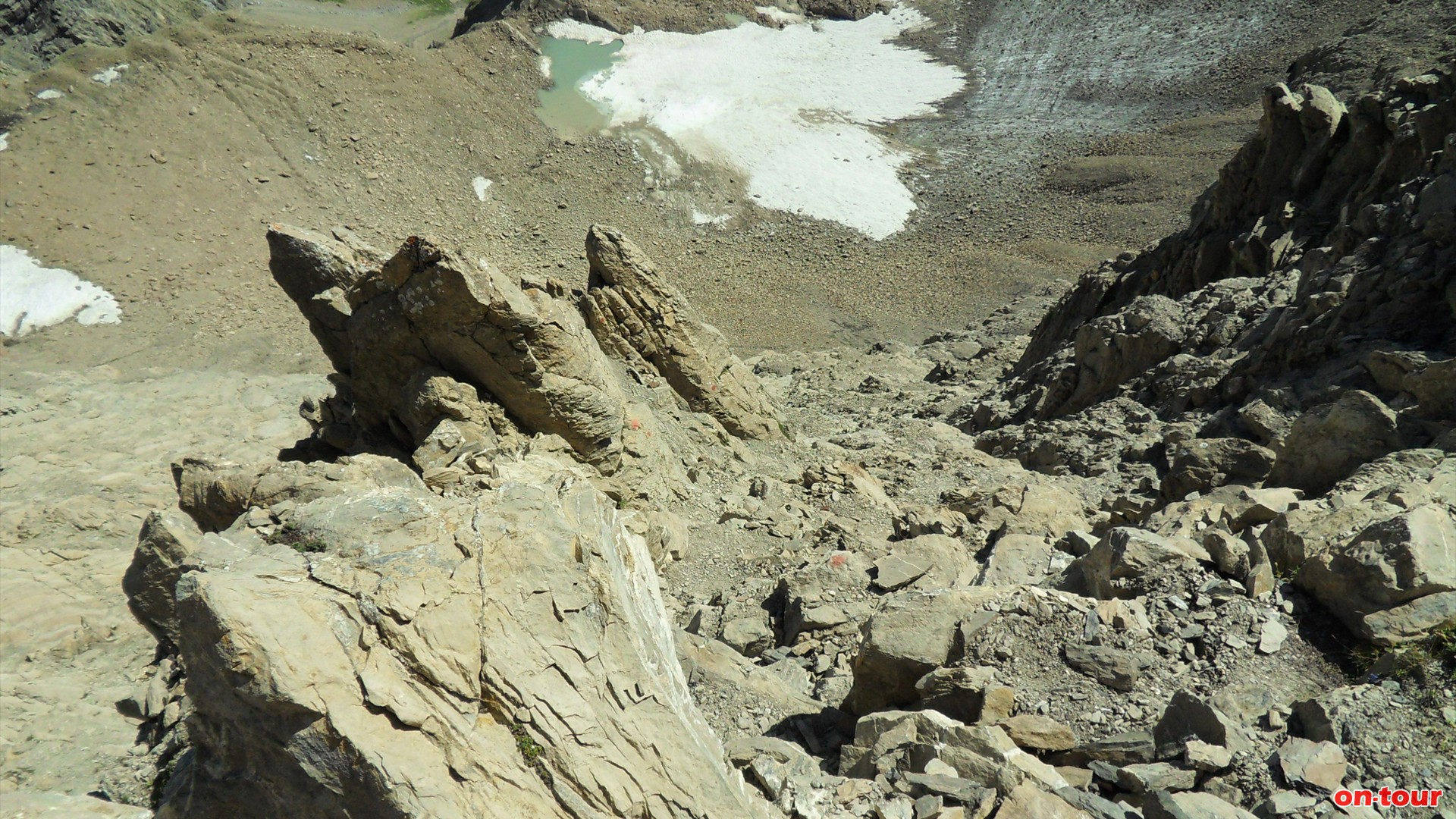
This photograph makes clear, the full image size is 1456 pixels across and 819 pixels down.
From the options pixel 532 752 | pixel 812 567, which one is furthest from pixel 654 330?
pixel 532 752

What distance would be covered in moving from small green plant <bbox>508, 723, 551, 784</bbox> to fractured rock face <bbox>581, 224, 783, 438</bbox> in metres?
11.4

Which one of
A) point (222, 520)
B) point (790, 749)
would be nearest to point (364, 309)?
point (222, 520)

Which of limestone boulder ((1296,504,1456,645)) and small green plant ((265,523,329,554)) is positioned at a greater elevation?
limestone boulder ((1296,504,1456,645))

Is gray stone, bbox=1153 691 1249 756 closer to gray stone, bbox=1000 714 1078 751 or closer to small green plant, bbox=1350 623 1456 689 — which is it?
gray stone, bbox=1000 714 1078 751

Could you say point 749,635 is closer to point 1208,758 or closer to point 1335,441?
point 1208,758

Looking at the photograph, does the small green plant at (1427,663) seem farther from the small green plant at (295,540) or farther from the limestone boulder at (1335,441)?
the small green plant at (295,540)

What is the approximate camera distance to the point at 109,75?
32.8m

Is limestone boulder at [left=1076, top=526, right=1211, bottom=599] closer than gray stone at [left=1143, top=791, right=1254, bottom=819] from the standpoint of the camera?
No

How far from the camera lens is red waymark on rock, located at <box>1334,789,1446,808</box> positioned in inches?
202

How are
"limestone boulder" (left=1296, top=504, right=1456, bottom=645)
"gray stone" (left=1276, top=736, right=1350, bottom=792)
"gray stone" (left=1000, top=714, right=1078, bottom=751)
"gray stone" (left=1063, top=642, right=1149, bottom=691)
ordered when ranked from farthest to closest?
"gray stone" (left=1063, top=642, right=1149, bottom=691)
"limestone boulder" (left=1296, top=504, right=1456, bottom=645)
"gray stone" (left=1000, top=714, right=1078, bottom=751)
"gray stone" (left=1276, top=736, right=1350, bottom=792)

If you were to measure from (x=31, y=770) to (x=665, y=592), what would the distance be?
6.98 meters

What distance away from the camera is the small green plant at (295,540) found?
5797 millimetres

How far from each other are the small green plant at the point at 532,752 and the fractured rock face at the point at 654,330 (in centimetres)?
1139

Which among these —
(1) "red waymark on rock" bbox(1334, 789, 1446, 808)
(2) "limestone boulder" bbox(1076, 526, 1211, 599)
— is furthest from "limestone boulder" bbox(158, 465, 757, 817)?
(2) "limestone boulder" bbox(1076, 526, 1211, 599)
